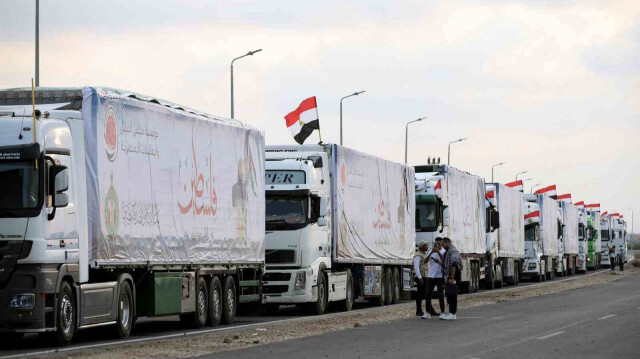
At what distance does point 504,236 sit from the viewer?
54.7m

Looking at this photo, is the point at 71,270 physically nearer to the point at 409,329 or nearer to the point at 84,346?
the point at 84,346

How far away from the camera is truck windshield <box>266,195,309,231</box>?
3091 cm

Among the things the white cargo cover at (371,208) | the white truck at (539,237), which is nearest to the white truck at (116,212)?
the white cargo cover at (371,208)

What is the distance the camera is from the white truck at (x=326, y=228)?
101 feet

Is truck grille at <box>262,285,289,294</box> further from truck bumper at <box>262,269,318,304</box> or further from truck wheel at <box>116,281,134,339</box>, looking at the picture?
truck wheel at <box>116,281,134,339</box>

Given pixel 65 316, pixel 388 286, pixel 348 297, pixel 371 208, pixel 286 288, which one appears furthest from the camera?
pixel 388 286

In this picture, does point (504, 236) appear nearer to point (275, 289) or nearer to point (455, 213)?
point (455, 213)

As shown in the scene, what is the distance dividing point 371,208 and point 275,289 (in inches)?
243

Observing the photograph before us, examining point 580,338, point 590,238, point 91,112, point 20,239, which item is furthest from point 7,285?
point 590,238

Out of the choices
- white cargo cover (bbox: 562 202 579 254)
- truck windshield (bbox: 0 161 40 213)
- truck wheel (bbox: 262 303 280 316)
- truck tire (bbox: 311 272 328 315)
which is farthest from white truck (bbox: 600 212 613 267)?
truck windshield (bbox: 0 161 40 213)

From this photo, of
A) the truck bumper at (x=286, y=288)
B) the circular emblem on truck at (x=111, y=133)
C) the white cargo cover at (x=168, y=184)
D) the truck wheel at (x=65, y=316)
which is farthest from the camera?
the truck bumper at (x=286, y=288)

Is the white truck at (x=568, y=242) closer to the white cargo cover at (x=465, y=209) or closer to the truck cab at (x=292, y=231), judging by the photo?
the white cargo cover at (x=465, y=209)

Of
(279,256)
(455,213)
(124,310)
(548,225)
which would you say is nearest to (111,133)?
(124,310)

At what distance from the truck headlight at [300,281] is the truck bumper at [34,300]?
1140cm
